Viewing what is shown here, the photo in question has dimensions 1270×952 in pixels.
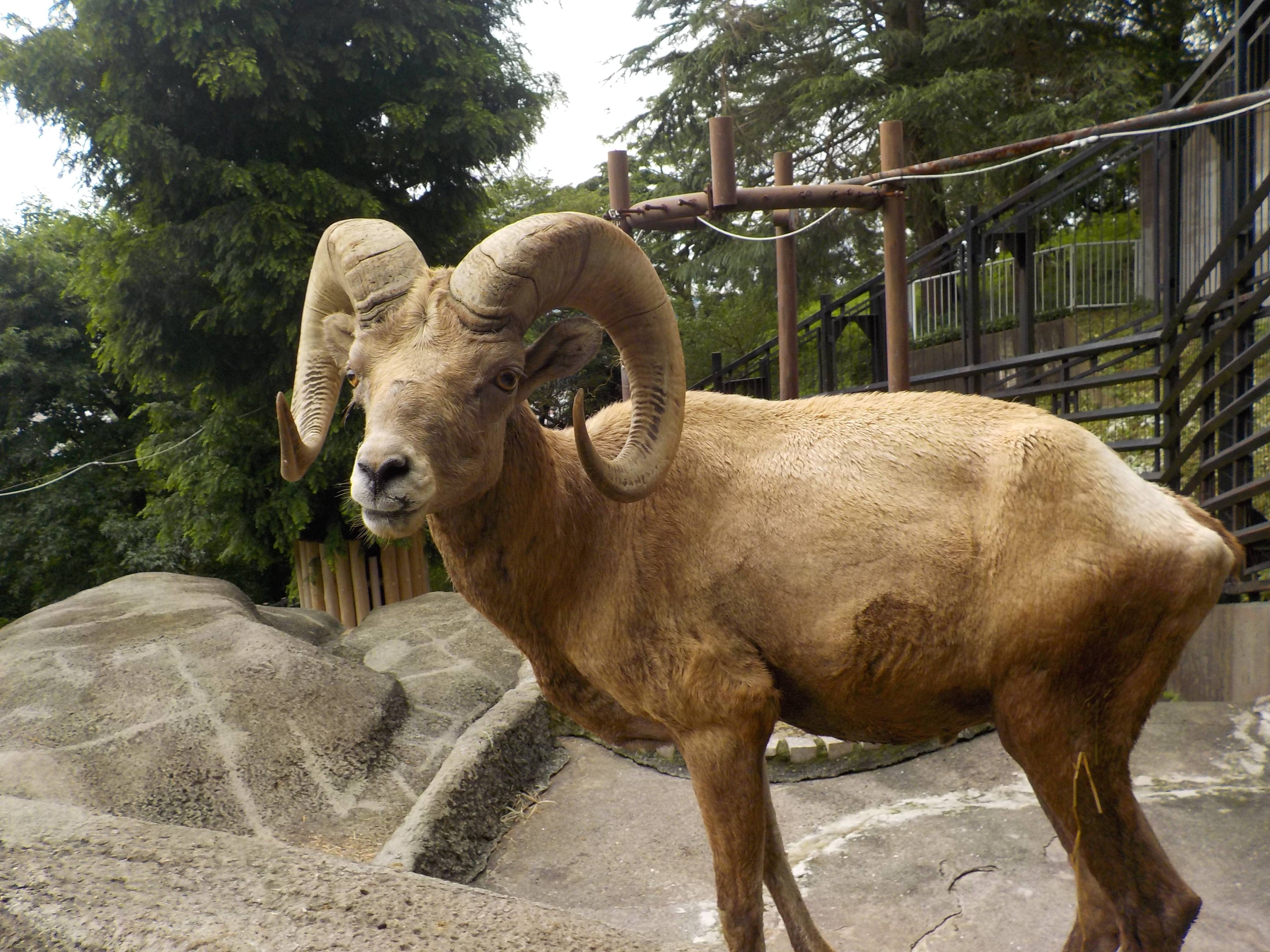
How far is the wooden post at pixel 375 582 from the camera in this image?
1159 cm

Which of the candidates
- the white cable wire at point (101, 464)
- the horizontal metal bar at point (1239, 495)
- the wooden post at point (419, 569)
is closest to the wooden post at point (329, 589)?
the wooden post at point (419, 569)

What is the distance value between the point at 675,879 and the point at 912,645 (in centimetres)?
242

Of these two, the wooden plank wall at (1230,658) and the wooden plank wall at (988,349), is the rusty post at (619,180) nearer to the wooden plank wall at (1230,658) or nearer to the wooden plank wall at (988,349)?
the wooden plank wall at (988,349)

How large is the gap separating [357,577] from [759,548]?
9548 millimetres

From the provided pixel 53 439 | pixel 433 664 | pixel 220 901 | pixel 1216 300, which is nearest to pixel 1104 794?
pixel 220 901

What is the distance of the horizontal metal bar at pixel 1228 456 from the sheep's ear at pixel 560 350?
4051 millimetres

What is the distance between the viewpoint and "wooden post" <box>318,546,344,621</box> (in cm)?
1145

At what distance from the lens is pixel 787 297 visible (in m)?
6.40

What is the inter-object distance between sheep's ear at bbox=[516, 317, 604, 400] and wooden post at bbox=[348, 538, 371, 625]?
359 inches

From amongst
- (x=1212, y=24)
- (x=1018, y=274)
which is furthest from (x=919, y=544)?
(x=1212, y=24)

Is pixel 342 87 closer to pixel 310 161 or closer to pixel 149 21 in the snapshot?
pixel 310 161

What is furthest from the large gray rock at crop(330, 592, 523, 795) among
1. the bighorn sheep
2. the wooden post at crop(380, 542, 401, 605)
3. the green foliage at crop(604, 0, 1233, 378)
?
the green foliage at crop(604, 0, 1233, 378)

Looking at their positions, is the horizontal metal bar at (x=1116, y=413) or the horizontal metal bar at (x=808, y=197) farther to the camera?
the horizontal metal bar at (x=1116, y=413)

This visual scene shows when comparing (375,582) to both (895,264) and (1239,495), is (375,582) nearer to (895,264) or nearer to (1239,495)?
(895,264)
